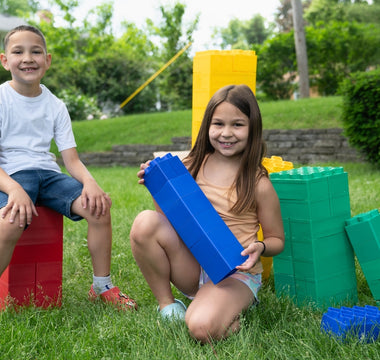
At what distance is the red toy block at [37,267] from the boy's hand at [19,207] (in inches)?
7.3

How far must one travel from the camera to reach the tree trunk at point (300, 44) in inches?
509

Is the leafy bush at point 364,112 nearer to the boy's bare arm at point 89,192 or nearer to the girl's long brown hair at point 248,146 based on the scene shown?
the girl's long brown hair at point 248,146

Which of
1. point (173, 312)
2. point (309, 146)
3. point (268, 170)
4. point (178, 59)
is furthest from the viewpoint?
point (178, 59)

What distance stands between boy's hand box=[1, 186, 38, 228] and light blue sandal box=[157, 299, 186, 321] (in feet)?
2.41

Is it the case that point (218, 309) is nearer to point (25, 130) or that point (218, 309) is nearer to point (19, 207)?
point (19, 207)

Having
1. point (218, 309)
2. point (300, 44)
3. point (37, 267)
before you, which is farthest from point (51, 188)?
point (300, 44)

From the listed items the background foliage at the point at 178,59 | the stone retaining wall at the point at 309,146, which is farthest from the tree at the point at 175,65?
the stone retaining wall at the point at 309,146

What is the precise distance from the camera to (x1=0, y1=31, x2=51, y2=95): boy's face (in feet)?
8.25

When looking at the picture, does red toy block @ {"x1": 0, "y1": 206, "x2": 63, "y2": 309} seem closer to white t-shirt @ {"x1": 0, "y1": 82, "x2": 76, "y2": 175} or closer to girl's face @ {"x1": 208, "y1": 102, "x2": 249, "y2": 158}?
white t-shirt @ {"x1": 0, "y1": 82, "x2": 76, "y2": 175}

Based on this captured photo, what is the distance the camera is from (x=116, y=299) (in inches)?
99.0

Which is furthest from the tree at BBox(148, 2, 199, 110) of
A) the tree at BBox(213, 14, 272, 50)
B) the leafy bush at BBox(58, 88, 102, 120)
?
the tree at BBox(213, 14, 272, 50)

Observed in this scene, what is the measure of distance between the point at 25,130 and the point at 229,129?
1053 millimetres

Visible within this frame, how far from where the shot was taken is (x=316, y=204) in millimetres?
2412

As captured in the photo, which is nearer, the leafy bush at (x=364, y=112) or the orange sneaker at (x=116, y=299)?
the orange sneaker at (x=116, y=299)
